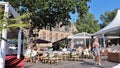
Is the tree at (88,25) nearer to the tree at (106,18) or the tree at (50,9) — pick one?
the tree at (106,18)

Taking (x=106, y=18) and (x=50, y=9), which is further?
(x=106, y=18)

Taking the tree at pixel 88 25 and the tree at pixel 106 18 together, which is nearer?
the tree at pixel 88 25

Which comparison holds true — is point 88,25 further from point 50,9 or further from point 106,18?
point 50,9

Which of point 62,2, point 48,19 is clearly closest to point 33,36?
point 48,19

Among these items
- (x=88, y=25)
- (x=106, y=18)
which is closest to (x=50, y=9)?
(x=88, y=25)

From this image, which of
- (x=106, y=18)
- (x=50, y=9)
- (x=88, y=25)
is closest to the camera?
(x=50, y=9)

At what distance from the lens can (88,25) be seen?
2530 inches

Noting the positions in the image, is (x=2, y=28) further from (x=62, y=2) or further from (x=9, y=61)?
(x=62, y=2)

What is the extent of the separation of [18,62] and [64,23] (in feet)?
73.7

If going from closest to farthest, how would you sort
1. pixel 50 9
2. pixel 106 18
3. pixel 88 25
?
pixel 50 9 → pixel 88 25 → pixel 106 18

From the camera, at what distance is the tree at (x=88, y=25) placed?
63631 millimetres

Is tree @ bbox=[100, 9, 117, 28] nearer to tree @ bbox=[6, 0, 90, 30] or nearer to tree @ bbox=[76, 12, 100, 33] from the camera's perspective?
tree @ bbox=[76, 12, 100, 33]

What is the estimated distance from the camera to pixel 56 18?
33062 millimetres

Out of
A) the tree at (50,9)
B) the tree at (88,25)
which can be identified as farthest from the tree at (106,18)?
the tree at (50,9)
